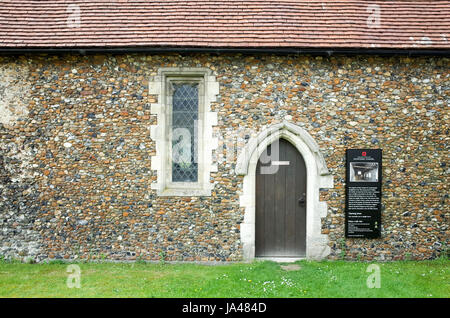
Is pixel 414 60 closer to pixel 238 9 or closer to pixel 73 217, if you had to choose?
pixel 238 9

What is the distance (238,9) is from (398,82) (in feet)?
11.9

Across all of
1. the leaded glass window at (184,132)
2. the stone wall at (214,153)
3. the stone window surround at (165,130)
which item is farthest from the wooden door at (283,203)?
the leaded glass window at (184,132)

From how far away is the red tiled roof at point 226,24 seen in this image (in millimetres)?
5934

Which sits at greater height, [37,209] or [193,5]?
[193,5]

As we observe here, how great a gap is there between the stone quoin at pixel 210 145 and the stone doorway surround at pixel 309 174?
0.02 metres

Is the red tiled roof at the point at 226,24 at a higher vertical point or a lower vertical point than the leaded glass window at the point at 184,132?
higher

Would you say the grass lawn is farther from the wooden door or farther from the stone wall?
the wooden door

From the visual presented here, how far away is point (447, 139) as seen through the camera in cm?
595

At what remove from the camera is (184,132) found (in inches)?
246

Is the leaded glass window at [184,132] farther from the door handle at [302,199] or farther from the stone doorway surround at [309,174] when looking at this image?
the door handle at [302,199]

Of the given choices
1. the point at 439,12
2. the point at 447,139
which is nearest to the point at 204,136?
the point at 447,139

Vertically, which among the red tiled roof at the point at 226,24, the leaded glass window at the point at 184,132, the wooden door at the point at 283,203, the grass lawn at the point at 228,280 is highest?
the red tiled roof at the point at 226,24

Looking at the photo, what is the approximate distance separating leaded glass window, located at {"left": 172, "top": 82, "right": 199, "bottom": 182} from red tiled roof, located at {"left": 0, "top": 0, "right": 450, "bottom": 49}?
0.96m
